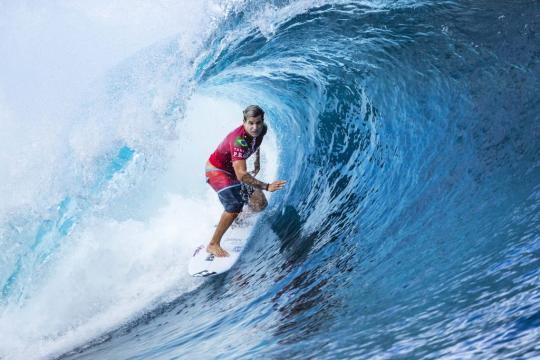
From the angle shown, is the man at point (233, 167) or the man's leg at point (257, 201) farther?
the man's leg at point (257, 201)

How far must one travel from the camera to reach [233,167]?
15.6 feet

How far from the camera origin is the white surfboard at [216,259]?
5.00m

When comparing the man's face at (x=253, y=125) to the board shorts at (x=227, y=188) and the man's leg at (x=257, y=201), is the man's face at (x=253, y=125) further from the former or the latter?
the man's leg at (x=257, y=201)

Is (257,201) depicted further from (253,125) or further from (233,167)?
(253,125)

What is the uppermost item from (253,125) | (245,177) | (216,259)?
(253,125)

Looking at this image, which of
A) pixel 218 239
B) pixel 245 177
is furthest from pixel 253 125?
pixel 218 239

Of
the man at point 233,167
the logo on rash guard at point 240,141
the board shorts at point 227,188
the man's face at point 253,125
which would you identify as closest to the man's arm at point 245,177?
the man at point 233,167

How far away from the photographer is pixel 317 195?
5.86 m

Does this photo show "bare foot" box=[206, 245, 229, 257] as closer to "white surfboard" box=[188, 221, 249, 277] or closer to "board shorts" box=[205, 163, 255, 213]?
"white surfboard" box=[188, 221, 249, 277]

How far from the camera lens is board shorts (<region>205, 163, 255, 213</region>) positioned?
4953 millimetres

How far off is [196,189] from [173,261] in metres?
3.61

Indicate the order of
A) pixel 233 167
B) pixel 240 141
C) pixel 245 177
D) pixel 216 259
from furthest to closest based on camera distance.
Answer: pixel 216 259 → pixel 233 167 → pixel 240 141 → pixel 245 177

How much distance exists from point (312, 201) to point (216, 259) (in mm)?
1456

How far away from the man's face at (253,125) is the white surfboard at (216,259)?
145cm
